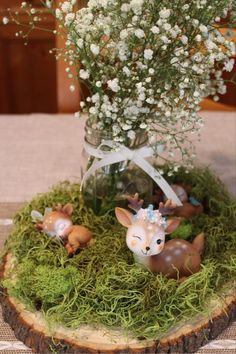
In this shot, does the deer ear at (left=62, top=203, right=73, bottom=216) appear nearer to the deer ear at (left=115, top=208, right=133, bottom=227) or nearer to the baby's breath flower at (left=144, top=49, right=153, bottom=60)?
the deer ear at (left=115, top=208, right=133, bottom=227)

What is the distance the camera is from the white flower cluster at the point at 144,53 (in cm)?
76

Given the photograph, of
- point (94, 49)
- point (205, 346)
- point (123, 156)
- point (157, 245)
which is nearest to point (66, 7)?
point (94, 49)

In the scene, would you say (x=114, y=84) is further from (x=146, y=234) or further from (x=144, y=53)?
(x=146, y=234)

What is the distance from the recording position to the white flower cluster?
2.48 ft

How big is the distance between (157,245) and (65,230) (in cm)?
17

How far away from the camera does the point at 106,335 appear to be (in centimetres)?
74

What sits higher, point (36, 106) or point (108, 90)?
point (108, 90)

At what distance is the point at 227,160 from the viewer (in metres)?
1.24

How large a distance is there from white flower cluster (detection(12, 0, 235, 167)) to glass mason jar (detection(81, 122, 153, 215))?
85 millimetres

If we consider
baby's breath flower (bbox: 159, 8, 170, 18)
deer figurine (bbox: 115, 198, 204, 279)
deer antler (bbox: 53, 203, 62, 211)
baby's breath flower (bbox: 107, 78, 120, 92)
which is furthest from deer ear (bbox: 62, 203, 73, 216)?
baby's breath flower (bbox: 159, 8, 170, 18)

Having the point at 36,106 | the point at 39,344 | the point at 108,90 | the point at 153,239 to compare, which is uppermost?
the point at 108,90

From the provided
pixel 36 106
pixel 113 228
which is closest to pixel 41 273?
pixel 113 228

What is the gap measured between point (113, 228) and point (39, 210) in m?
0.14

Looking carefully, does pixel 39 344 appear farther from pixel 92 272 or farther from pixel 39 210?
pixel 39 210
